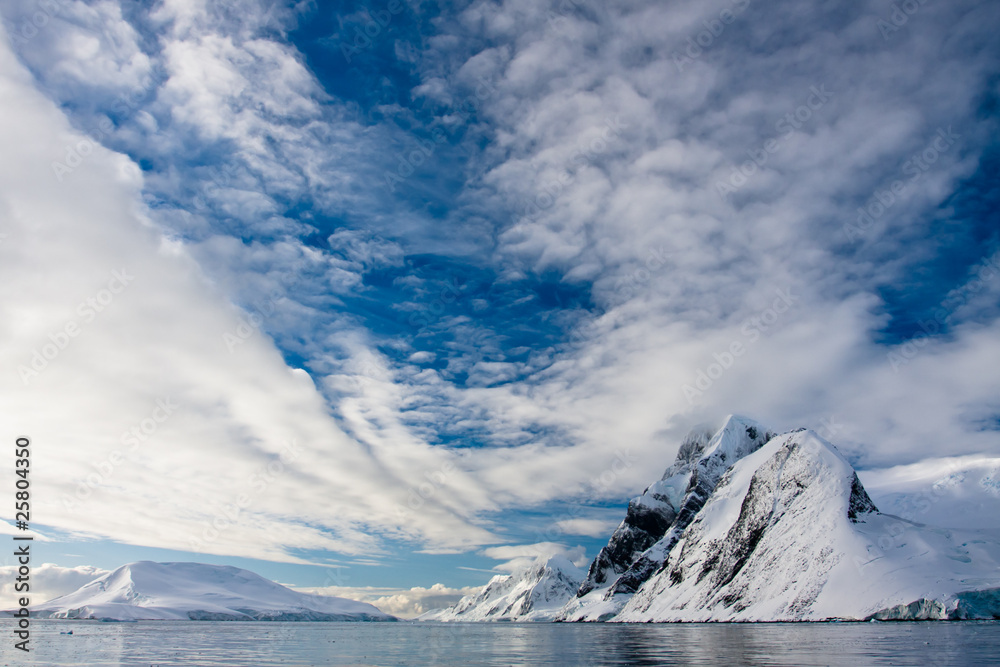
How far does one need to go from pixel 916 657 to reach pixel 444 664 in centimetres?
3538

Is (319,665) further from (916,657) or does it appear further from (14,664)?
(916,657)

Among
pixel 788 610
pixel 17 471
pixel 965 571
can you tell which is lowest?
pixel 788 610

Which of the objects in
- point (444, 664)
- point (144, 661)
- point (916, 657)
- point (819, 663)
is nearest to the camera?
point (819, 663)

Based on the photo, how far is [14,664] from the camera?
147ft

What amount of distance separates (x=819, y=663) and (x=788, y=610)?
18491 cm

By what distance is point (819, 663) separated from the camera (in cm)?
3544

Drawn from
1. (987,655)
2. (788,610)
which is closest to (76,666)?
(987,655)

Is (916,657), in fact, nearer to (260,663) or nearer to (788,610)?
(260,663)

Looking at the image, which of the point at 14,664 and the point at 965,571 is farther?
the point at 965,571

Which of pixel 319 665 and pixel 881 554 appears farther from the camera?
pixel 881 554

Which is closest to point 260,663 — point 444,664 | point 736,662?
point 444,664

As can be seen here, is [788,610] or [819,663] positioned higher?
[819,663]

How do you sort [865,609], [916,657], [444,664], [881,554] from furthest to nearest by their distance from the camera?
[881,554], [865,609], [444,664], [916,657]

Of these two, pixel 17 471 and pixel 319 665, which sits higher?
pixel 17 471
